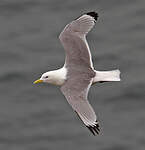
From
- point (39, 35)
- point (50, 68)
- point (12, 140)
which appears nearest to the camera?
point (12, 140)

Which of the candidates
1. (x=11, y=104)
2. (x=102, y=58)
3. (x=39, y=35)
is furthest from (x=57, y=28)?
(x=11, y=104)

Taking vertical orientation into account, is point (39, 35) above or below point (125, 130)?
above

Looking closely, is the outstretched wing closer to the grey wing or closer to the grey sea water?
the grey wing

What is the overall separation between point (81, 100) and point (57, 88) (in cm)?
577

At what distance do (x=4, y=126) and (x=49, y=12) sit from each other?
4.15m

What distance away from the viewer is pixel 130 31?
16672 mm

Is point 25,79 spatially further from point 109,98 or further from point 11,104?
point 109,98

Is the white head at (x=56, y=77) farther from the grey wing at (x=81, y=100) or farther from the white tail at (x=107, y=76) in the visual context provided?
the white tail at (x=107, y=76)

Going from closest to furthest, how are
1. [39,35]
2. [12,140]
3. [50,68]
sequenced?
[12,140], [50,68], [39,35]

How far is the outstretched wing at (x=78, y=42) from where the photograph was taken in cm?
1009

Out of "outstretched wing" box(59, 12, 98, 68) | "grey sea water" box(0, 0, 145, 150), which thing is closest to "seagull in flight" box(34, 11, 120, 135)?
"outstretched wing" box(59, 12, 98, 68)

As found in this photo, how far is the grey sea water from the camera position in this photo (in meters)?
14.1

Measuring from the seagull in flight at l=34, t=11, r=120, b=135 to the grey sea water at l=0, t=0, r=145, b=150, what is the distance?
3.95m

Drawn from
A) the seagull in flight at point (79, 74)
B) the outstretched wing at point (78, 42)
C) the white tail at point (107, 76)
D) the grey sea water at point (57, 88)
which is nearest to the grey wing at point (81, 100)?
the seagull in flight at point (79, 74)
